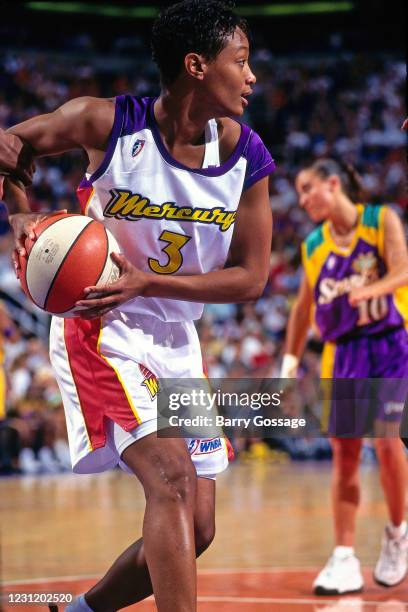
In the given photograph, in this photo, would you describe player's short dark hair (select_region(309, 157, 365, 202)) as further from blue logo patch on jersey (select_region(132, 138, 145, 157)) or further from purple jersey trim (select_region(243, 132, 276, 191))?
blue logo patch on jersey (select_region(132, 138, 145, 157))

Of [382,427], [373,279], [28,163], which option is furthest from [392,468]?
[28,163]

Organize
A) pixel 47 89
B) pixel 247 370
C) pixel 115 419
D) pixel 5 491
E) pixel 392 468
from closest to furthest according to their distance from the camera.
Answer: pixel 115 419, pixel 392 468, pixel 5 491, pixel 247 370, pixel 47 89

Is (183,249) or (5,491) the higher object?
(183,249)

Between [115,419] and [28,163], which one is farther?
[28,163]

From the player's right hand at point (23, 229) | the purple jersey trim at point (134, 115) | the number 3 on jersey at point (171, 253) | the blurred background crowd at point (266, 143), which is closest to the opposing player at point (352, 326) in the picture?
the number 3 on jersey at point (171, 253)

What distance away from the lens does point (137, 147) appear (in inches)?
125

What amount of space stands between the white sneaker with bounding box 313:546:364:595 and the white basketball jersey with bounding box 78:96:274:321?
201cm

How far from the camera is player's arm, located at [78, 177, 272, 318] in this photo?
2.93 metres

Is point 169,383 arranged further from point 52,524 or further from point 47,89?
point 47,89

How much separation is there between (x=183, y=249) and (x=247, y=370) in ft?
31.2

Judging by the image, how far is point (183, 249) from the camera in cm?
324

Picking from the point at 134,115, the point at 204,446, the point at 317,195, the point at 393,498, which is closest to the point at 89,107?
the point at 134,115

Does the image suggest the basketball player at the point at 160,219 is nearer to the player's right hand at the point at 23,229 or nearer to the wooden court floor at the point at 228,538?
the player's right hand at the point at 23,229

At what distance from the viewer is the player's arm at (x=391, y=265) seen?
4633 mm
